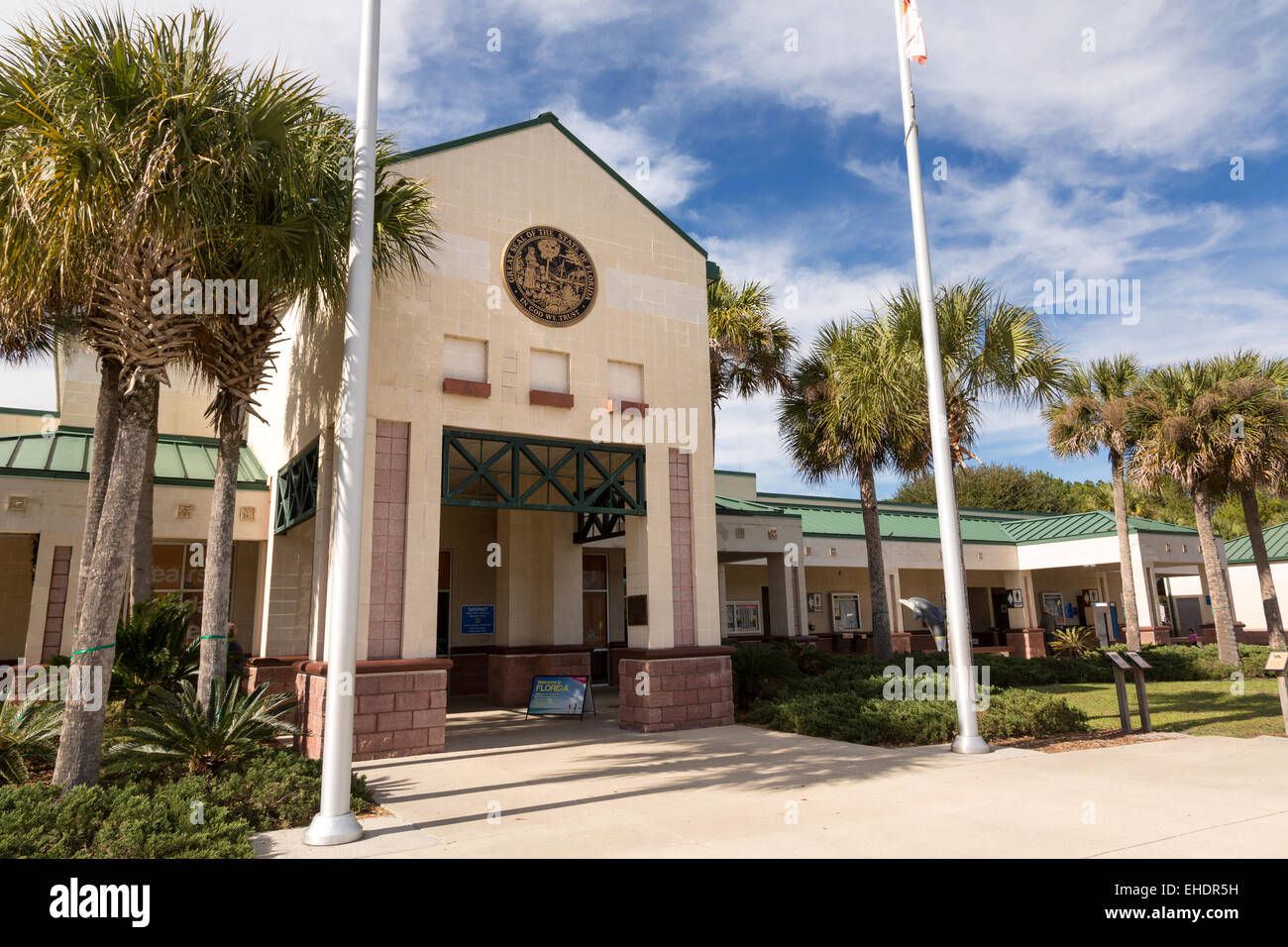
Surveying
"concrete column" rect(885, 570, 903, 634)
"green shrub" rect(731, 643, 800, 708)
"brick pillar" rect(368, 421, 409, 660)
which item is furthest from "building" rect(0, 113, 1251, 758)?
"concrete column" rect(885, 570, 903, 634)

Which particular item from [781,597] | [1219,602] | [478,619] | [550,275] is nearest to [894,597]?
[781,597]

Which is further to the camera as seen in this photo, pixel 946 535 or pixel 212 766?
pixel 946 535

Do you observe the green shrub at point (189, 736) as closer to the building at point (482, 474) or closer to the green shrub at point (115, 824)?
the green shrub at point (115, 824)

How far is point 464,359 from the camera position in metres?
12.7

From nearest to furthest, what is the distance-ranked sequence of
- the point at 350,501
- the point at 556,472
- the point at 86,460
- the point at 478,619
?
the point at 350,501
the point at 556,472
the point at 86,460
the point at 478,619

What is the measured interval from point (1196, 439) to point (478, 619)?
19871mm

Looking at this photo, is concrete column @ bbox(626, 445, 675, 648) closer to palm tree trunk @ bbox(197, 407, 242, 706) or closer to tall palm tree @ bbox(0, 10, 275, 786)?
palm tree trunk @ bbox(197, 407, 242, 706)

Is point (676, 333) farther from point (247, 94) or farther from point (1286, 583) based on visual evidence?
point (1286, 583)

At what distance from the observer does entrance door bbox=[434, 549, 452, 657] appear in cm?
1964

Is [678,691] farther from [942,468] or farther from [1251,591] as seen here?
[1251,591]

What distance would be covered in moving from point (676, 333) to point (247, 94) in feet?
26.1

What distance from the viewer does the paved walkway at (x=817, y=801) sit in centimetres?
643
